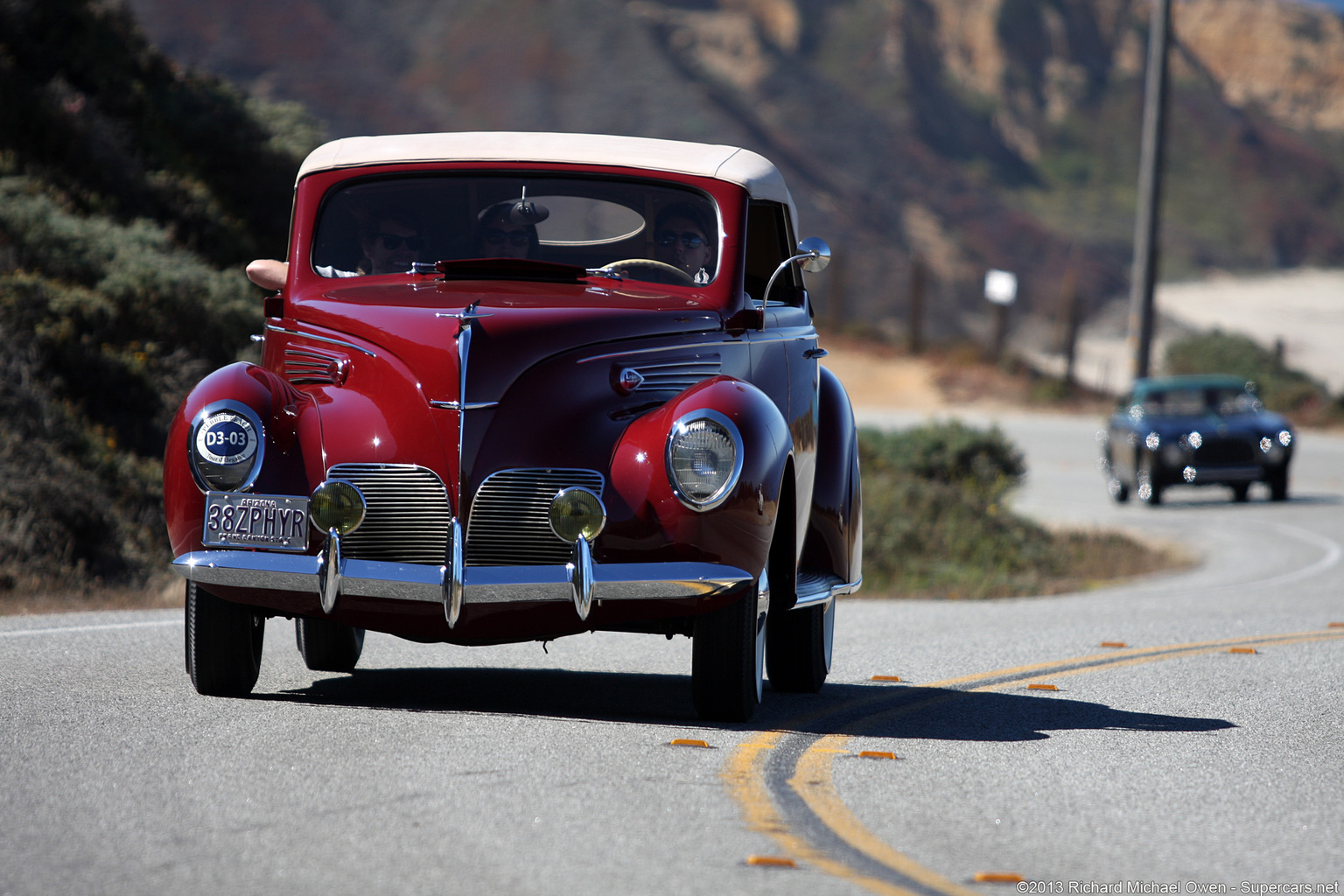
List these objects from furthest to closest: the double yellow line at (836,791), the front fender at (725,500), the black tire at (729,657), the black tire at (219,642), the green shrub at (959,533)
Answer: the green shrub at (959,533), the black tire at (219,642), the black tire at (729,657), the front fender at (725,500), the double yellow line at (836,791)

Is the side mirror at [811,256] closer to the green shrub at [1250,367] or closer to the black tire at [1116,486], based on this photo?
the black tire at [1116,486]

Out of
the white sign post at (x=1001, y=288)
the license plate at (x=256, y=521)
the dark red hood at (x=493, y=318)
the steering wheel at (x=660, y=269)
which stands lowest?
the license plate at (x=256, y=521)

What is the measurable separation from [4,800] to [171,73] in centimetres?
1914

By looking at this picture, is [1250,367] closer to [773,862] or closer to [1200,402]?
[1200,402]

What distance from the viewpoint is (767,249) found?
7.87 m

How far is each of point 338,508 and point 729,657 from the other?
1.54 meters

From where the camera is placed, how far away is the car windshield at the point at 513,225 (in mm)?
7328

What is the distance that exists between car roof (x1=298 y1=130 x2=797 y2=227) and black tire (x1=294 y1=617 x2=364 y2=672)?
2.00m

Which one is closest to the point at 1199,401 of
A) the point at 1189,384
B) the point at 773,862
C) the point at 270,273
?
the point at 1189,384

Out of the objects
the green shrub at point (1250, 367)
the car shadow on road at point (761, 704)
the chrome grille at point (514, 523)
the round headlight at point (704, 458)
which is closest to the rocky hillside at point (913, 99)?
the green shrub at point (1250, 367)

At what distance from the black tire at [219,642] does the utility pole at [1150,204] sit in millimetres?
22243

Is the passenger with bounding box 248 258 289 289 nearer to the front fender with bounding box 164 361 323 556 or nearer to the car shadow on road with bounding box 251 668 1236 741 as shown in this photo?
the front fender with bounding box 164 361 323 556

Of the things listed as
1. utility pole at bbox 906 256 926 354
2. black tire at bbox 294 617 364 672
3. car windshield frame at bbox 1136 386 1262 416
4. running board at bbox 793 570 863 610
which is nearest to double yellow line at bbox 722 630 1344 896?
running board at bbox 793 570 863 610

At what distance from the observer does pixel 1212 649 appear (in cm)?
955
